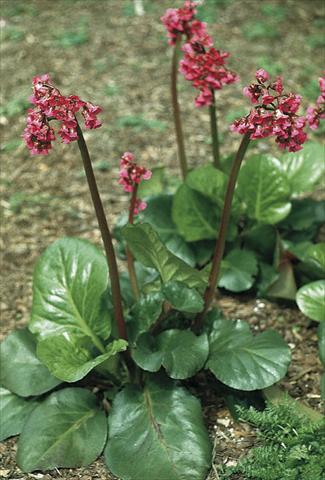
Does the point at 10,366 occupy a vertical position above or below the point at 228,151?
below

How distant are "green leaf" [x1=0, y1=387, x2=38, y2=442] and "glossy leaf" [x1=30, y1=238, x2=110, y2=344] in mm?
290

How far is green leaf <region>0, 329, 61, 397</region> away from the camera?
10.3 ft

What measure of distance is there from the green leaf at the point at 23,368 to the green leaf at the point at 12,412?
8 centimetres

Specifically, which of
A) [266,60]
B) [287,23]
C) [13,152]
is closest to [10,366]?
[13,152]

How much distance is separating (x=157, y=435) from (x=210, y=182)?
4.34 feet

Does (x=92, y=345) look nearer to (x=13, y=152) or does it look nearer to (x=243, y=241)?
(x=243, y=241)

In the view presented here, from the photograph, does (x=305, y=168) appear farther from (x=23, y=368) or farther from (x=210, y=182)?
(x=23, y=368)

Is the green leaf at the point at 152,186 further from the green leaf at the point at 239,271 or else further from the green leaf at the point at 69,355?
the green leaf at the point at 69,355

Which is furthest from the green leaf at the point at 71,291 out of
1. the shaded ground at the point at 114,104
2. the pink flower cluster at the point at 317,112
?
the pink flower cluster at the point at 317,112

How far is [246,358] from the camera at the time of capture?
9.96 feet

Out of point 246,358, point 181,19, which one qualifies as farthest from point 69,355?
point 181,19

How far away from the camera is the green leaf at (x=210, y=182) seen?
3.68 metres

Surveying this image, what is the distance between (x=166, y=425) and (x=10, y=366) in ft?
2.50

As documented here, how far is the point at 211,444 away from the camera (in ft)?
9.73
